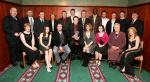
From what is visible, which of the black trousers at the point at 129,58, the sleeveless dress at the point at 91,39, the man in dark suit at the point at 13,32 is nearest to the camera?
the black trousers at the point at 129,58

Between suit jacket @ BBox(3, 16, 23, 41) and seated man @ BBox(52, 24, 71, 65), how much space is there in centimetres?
107

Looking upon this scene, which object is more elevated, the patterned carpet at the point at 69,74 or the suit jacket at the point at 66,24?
the suit jacket at the point at 66,24

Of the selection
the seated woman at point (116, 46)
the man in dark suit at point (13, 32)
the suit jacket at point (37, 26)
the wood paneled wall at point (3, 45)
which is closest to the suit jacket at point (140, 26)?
the seated woman at point (116, 46)

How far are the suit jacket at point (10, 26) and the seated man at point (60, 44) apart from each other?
3.50ft

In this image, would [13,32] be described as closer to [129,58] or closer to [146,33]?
[129,58]

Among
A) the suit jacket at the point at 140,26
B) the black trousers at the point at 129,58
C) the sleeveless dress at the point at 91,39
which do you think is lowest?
the black trousers at the point at 129,58

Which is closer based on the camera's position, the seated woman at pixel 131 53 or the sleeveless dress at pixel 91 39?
the seated woman at pixel 131 53

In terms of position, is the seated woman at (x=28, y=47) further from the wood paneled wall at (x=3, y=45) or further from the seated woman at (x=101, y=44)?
the seated woman at (x=101, y=44)

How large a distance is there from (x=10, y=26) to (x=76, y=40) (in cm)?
202

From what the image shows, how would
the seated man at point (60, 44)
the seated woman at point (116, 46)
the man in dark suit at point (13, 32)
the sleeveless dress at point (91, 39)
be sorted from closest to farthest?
the man in dark suit at point (13, 32) → the seated woman at point (116, 46) → the seated man at point (60, 44) → the sleeveless dress at point (91, 39)

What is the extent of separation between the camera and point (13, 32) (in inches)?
194

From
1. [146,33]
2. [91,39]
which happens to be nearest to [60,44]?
[91,39]

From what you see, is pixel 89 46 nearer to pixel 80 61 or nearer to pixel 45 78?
pixel 80 61

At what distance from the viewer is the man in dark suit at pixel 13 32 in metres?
4.82
